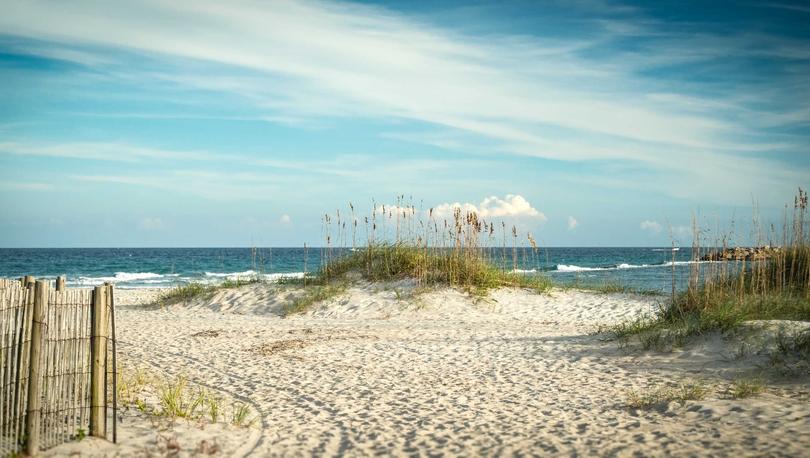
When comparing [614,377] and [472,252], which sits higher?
[472,252]

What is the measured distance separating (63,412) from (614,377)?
5.89 m

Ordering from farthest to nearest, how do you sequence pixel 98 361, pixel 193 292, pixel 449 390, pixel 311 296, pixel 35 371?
1. pixel 193 292
2. pixel 311 296
3. pixel 449 390
4. pixel 98 361
5. pixel 35 371

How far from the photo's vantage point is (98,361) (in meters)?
5.28

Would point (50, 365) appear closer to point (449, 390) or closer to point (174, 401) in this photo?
point (174, 401)

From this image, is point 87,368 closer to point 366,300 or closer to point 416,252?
point 366,300

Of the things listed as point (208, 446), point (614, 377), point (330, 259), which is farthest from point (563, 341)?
point (330, 259)

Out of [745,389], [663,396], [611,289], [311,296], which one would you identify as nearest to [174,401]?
[663,396]

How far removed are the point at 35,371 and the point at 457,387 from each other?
4.36 meters

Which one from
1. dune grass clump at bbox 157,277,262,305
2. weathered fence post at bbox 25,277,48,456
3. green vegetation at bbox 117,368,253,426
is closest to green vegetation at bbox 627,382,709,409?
green vegetation at bbox 117,368,253,426

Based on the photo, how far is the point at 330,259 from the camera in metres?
17.8

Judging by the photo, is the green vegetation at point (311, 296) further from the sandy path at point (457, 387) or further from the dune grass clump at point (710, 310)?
the dune grass clump at point (710, 310)

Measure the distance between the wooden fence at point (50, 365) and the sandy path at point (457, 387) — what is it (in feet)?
4.58

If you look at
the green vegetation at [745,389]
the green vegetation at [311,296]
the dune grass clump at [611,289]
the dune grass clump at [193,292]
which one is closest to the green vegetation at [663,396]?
the green vegetation at [745,389]

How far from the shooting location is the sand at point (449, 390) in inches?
210
